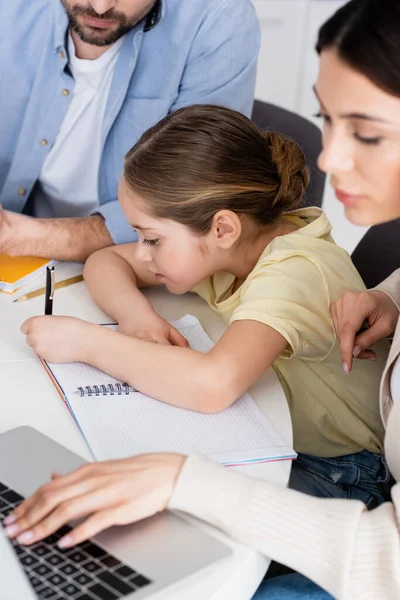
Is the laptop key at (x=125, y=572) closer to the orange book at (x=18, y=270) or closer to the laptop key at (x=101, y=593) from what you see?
the laptop key at (x=101, y=593)

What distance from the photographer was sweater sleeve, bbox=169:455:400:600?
34.4 inches

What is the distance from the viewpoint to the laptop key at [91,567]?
82 cm

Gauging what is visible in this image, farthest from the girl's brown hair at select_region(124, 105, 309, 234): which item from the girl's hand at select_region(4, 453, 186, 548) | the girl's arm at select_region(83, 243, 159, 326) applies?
the girl's hand at select_region(4, 453, 186, 548)

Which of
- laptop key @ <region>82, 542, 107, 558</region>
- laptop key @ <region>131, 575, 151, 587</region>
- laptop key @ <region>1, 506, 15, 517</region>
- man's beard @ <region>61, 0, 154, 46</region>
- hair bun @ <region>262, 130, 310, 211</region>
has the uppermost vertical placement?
man's beard @ <region>61, 0, 154, 46</region>

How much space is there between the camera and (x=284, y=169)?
4.88ft

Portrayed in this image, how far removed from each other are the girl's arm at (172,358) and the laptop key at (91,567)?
1.24ft

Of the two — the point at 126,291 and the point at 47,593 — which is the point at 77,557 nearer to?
the point at 47,593

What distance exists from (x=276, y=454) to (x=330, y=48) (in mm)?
509

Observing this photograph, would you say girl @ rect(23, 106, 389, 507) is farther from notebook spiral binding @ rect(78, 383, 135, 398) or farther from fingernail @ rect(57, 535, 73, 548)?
fingernail @ rect(57, 535, 73, 548)

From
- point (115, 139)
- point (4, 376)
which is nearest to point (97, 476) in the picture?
point (4, 376)

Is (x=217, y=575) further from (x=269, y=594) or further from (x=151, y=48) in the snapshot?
(x=151, y=48)

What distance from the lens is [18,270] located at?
1595mm

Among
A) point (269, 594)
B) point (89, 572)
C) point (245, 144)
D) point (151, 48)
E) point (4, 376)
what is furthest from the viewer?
point (151, 48)

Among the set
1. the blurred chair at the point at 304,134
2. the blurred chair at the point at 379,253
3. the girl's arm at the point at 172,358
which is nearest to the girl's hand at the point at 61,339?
the girl's arm at the point at 172,358
